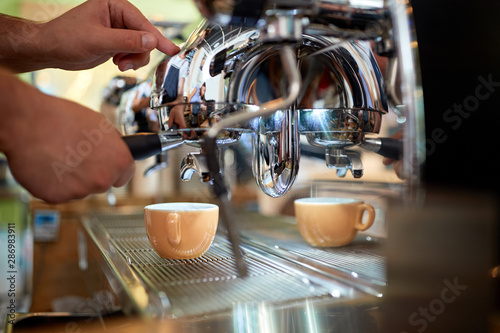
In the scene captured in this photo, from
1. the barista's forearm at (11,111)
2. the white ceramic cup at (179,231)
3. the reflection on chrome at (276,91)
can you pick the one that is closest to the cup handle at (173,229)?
the white ceramic cup at (179,231)

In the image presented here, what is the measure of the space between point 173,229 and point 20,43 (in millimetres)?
356

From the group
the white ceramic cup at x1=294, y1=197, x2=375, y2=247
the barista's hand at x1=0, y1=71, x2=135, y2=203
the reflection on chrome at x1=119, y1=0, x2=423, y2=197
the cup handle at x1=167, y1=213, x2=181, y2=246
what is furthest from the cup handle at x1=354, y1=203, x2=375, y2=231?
the barista's hand at x1=0, y1=71, x2=135, y2=203

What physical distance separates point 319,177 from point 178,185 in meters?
1.00

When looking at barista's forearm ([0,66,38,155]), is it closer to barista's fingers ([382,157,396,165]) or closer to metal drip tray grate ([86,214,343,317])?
metal drip tray grate ([86,214,343,317])

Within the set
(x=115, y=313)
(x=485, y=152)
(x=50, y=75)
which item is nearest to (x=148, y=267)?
(x=115, y=313)

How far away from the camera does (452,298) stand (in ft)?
1.44

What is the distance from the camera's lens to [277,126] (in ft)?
1.66

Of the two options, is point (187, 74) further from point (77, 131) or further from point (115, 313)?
point (115, 313)

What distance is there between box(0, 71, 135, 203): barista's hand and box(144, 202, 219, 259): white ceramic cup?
162mm

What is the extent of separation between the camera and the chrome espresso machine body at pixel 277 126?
1.25ft

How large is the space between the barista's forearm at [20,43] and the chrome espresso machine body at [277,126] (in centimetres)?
25

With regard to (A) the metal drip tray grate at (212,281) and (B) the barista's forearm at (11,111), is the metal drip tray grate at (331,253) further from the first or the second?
(B) the barista's forearm at (11,111)

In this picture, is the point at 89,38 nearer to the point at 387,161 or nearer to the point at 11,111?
the point at 11,111

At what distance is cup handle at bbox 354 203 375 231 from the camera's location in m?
0.64
